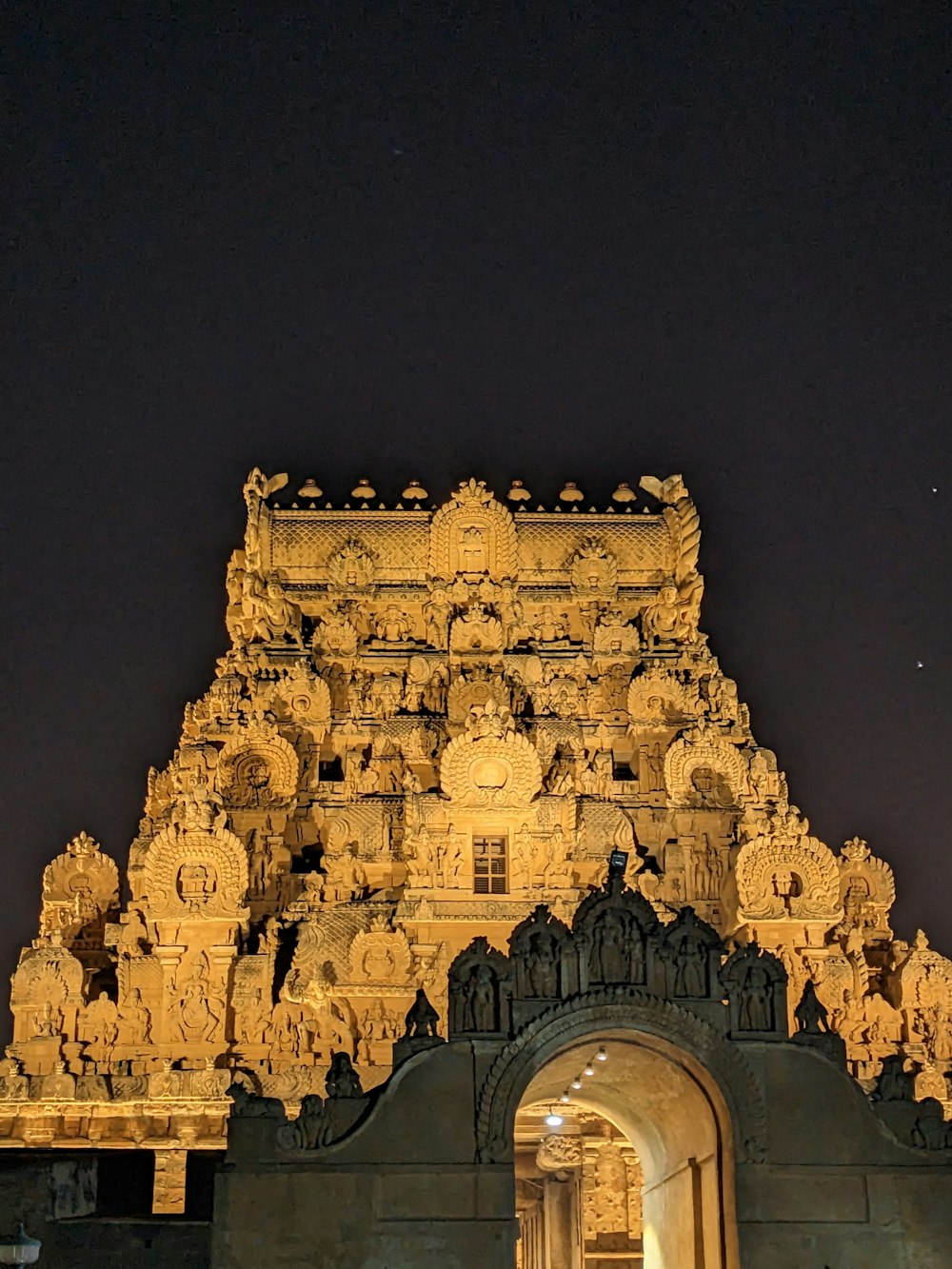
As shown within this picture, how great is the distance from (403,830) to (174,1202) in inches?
482

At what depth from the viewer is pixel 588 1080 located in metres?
31.0

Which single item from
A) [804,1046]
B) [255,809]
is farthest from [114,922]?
[804,1046]

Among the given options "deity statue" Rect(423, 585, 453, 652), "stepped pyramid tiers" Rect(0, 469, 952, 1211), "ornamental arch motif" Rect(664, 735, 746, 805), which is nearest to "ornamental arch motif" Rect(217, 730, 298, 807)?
"stepped pyramid tiers" Rect(0, 469, 952, 1211)

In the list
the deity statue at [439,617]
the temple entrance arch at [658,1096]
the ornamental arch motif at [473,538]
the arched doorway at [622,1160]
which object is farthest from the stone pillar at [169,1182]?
the ornamental arch motif at [473,538]

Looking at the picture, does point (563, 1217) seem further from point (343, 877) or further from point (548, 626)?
point (548, 626)

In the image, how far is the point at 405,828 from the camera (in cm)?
4956

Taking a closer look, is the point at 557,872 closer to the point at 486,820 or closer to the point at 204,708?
the point at 486,820

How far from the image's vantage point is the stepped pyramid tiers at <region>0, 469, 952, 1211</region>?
45.7 metres

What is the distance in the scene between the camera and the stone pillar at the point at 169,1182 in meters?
42.3

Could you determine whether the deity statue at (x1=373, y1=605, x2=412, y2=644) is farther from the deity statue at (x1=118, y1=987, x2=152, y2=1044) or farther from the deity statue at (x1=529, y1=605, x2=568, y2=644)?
the deity statue at (x1=118, y1=987, x2=152, y2=1044)

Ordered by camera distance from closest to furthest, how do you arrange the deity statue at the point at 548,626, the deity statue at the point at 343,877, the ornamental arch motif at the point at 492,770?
the ornamental arch motif at the point at 492,770 < the deity statue at the point at 343,877 < the deity statue at the point at 548,626

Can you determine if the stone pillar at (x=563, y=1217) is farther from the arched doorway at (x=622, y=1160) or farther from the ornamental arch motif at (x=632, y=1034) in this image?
the ornamental arch motif at (x=632, y=1034)

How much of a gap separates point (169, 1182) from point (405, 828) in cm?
1183

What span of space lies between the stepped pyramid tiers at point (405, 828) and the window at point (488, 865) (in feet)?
0.26
